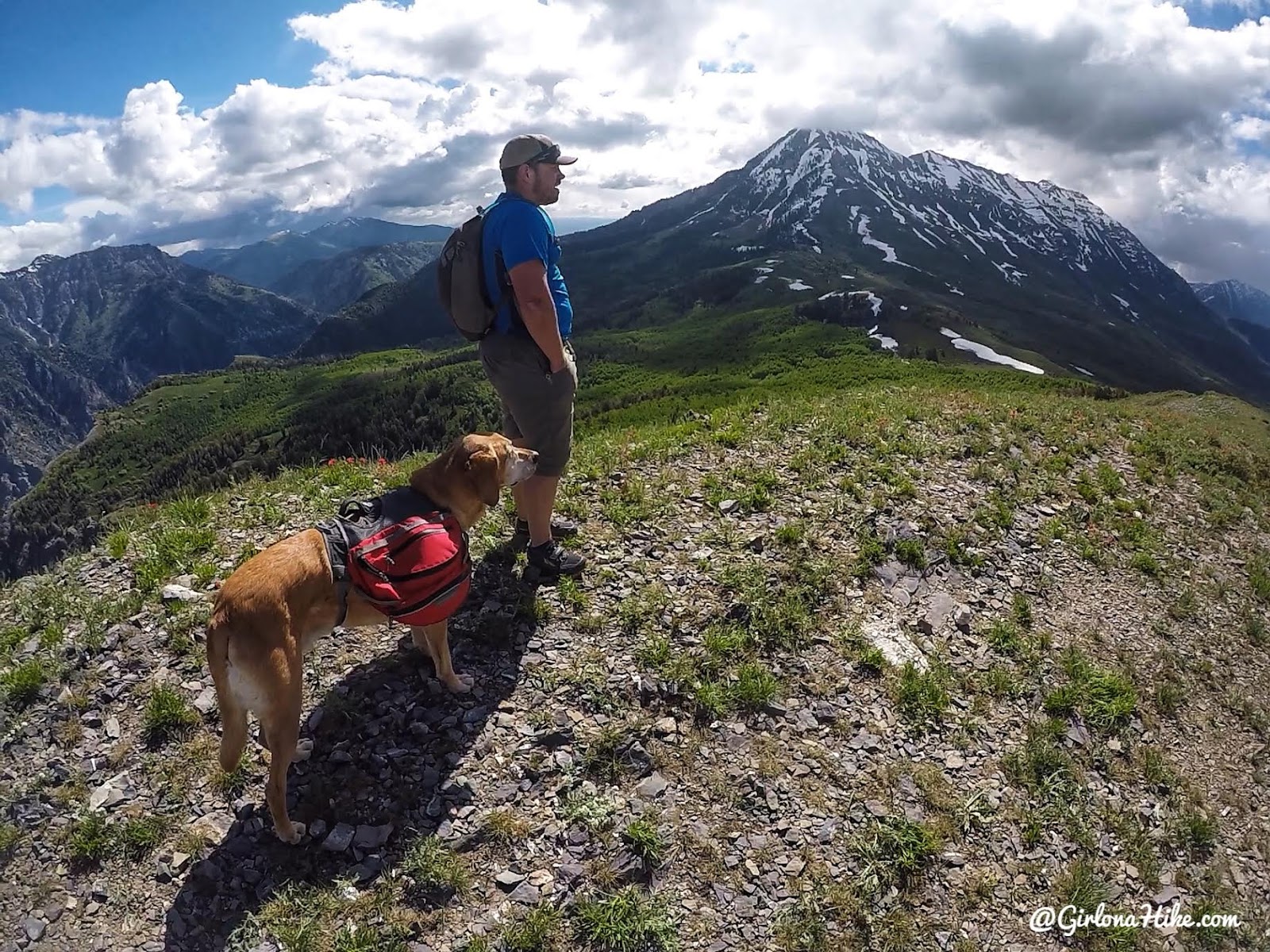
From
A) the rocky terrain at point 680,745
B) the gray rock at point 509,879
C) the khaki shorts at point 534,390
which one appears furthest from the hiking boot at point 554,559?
the gray rock at point 509,879

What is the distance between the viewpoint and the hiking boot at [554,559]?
8406 mm

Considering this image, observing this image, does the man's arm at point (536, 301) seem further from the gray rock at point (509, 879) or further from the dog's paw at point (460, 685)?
the gray rock at point (509, 879)

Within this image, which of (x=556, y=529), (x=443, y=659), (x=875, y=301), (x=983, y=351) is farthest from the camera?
(x=875, y=301)

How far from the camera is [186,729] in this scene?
6.34 metres

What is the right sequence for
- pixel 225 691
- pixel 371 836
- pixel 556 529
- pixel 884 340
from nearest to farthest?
pixel 225 691, pixel 371 836, pixel 556 529, pixel 884 340

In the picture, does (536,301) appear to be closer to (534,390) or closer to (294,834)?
(534,390)

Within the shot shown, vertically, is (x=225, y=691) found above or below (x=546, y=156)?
below

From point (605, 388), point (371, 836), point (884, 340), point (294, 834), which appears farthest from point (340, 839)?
point (605, 388)

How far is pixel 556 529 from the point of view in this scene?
943 centimetres

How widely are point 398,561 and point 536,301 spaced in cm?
281

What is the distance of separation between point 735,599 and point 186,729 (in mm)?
6036

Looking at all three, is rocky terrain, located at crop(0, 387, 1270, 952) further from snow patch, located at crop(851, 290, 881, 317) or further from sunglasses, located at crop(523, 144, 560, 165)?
snow patch, located at crop(851, 290, 881, 317)

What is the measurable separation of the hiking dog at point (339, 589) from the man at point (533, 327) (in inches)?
28.9

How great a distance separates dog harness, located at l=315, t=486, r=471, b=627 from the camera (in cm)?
557
